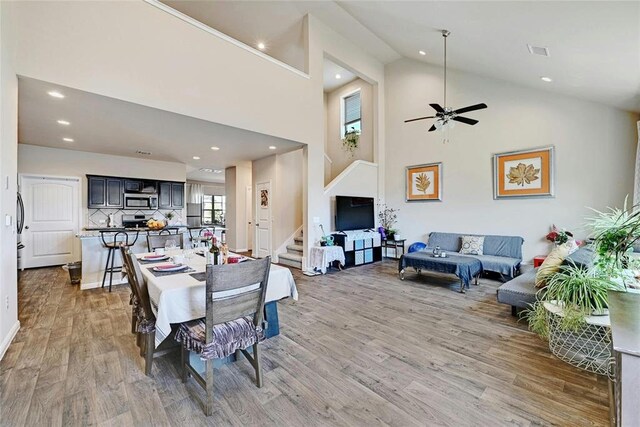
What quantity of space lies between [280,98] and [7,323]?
15.8ft

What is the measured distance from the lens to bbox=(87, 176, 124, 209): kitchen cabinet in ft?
22.1

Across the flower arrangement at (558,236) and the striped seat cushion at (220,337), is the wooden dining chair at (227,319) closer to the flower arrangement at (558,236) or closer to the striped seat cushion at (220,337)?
the striped seat cushion at (220,337)

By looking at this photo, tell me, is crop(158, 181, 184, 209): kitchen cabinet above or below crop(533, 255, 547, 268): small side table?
above

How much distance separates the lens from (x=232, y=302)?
189 cm

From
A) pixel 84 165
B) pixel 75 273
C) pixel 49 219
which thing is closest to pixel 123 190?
pixel 84 165

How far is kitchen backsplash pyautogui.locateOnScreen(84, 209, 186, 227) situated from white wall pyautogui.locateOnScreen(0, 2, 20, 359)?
4.52 m

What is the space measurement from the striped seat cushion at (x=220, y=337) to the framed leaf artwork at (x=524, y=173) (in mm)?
5964

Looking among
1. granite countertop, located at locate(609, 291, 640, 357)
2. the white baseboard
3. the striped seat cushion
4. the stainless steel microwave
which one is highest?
the stainless steel microwave

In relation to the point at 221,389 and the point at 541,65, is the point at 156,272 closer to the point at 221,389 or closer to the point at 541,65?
the point at 221,389

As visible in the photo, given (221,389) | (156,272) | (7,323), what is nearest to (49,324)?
(7,323)

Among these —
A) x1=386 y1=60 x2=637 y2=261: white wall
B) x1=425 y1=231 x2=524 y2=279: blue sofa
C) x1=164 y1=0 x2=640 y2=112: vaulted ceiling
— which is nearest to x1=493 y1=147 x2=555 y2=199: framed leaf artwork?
x1=386 y1=60 x2=637 y2=261: white wall

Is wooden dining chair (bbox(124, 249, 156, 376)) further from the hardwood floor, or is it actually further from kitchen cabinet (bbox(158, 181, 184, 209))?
kitchen cabinet (bbox(158, 181, 184, 209))

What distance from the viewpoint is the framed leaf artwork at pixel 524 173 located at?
547 cm

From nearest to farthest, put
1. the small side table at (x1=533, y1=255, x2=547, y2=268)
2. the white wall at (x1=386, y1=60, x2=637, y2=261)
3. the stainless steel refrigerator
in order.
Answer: the white wall at (x1=386, y1=60, x2=637, y2=261)
the small side table at (x1=533, y1=255, x2=547, y2=268)
the stainless steel refrigerator
